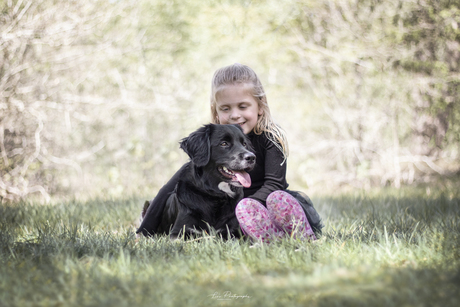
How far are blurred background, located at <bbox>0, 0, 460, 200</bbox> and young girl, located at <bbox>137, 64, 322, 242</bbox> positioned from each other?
249 centimetres

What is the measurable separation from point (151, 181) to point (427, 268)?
639 cm

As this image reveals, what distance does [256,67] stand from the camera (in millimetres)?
7738

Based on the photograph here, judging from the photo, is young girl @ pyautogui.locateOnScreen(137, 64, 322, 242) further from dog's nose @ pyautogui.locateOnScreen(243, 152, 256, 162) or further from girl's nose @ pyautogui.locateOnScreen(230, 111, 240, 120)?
dog's nose @ pyautogui.locateOnScreen(243, 152, 256, 162)

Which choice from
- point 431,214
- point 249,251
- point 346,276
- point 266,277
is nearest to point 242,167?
point 249,251

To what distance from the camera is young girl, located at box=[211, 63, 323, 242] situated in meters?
2.54

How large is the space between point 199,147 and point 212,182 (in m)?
0.27

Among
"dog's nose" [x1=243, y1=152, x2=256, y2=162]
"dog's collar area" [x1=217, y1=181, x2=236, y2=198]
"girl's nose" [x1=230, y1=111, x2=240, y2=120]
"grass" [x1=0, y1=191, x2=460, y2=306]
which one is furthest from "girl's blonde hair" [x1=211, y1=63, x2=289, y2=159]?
"grass" [x1=0, y1=191, x2=460, y2=306]

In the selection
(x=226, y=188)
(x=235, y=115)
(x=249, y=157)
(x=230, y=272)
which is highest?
(x=235, y=115)

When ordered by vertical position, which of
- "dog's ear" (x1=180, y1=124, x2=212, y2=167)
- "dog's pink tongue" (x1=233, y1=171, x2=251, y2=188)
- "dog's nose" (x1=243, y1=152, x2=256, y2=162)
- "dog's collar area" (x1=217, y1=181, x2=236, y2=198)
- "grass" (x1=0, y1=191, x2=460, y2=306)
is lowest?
"grass" (x1=0, y1=191, x2=460, y2=306)

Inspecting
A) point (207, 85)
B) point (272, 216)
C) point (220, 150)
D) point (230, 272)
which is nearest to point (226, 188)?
point (220, 150)

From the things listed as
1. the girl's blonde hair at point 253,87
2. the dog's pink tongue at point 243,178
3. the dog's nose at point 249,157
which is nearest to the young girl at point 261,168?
the girl's blonde hair at point 253,87

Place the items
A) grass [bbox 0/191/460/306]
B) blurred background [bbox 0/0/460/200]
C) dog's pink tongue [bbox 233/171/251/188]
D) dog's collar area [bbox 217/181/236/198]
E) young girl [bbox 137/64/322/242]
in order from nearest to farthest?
grass [bbox 0/191/460/306]
young girl [bbox 137/64/322/242]
dog's pink tongue [bbox 233/171/251/188]
dog's collar area [bbox 217/181/236/198]
blurred background [bbox 0/0/460/200]

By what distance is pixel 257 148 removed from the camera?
3094 millimetres

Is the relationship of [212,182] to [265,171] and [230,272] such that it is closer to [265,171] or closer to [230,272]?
[265,171]
